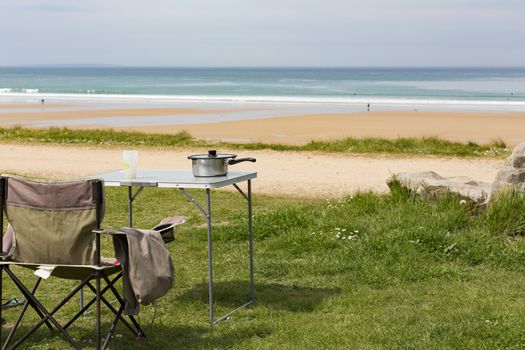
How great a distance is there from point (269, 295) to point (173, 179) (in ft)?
3.82

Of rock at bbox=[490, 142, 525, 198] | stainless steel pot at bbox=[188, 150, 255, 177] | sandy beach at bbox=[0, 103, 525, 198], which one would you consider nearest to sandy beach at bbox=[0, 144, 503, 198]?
sandy beach at bbox=[0, 103, 525, 198]

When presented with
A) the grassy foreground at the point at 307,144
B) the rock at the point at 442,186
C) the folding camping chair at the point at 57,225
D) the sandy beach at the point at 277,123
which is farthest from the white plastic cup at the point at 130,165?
the sandy beach at the point at 277,123

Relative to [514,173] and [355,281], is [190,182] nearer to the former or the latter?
[355,281]

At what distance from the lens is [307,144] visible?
17125 mm

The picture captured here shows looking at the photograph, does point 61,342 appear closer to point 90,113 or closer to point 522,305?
point 522,305

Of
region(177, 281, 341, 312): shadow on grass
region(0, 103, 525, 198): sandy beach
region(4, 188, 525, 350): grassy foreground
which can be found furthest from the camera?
region(0, 103, 525, 198): sandy beach

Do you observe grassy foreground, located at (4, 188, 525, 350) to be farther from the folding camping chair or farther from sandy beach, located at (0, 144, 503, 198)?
sandy beach, located at (0, 144, 503, 198)

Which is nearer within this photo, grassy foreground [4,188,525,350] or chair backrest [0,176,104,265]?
chair backrest [0,176,104,265]

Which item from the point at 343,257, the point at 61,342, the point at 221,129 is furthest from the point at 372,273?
the point at 221,129

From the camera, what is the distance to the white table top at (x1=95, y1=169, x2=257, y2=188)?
4.97 metres

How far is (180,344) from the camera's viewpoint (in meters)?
4.79

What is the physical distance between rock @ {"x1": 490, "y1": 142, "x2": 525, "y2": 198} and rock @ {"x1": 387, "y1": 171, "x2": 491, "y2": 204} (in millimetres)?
218

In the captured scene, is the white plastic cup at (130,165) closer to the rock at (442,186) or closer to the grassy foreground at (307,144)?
the rock at (442,186)

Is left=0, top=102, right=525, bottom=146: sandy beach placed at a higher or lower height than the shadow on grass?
lower
